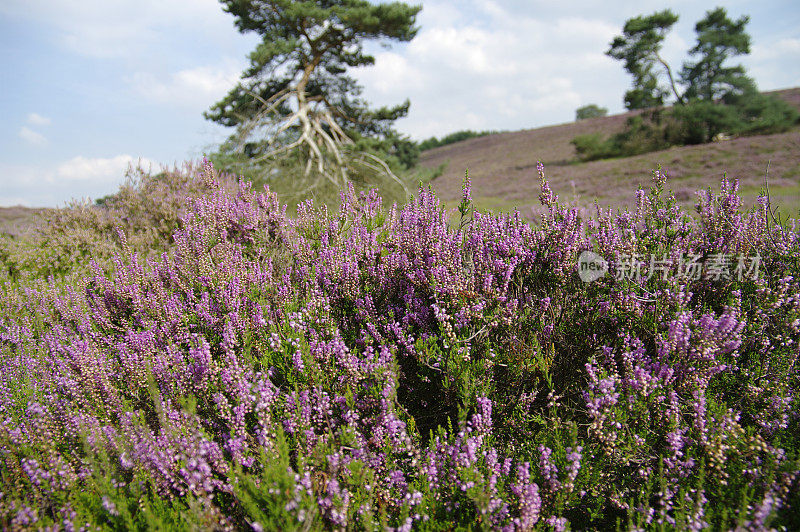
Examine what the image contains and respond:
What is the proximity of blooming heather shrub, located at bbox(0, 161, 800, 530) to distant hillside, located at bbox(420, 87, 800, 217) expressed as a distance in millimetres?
4216

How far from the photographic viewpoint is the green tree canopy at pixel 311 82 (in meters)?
12.8

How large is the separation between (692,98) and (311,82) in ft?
89.7

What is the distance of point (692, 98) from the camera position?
2858 centimetres

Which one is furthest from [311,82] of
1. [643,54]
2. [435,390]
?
[643,54]

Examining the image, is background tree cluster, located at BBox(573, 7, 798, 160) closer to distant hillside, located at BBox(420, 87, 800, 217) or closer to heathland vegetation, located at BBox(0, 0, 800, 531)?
distant hillside, located at BBox(420, 87, 800, 217)

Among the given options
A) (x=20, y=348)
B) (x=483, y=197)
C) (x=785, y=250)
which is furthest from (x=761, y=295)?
(x=483, y=197)

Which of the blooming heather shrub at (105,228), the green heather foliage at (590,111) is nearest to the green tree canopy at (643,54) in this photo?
the blooming heather shrub at (105,228)

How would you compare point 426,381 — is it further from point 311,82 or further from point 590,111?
point 590,111

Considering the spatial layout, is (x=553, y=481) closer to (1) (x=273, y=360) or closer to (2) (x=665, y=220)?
(1) (x=273, y=360)

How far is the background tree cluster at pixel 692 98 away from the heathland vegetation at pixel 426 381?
88.4 ft

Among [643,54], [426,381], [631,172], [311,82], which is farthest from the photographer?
[643,54]

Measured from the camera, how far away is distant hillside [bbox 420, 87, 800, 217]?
1420cm

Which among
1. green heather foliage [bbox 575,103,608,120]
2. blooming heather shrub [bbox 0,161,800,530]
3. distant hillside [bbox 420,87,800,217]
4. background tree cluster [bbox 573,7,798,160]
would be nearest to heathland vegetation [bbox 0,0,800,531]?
blooming heather shrub [bbox 0,161,800,530]

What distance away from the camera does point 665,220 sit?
344 centimetres
